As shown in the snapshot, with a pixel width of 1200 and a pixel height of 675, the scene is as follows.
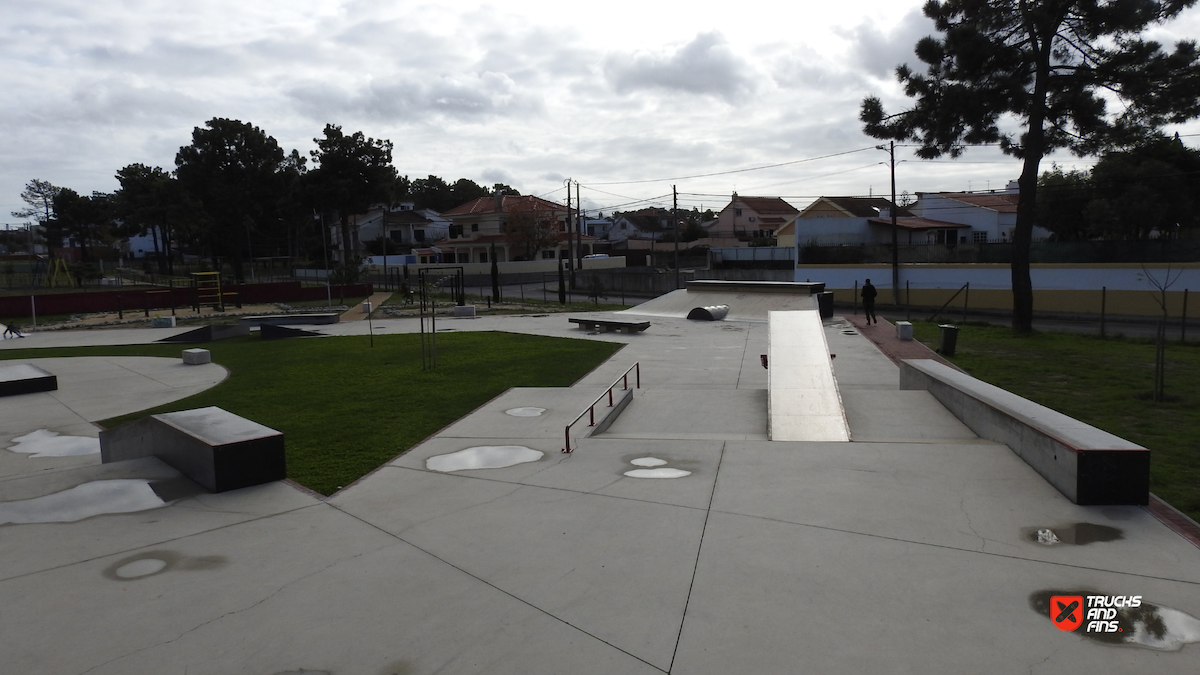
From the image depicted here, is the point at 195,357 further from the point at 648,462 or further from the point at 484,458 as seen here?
the point at 648,462

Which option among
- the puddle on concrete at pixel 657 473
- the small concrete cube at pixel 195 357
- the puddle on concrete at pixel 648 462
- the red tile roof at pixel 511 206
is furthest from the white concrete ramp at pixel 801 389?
the red tile roof at pixel 511 206

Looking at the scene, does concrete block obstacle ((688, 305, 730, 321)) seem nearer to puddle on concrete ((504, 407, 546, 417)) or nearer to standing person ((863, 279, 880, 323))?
standing person ((863, 279, 880, 323))

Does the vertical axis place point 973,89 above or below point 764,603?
above

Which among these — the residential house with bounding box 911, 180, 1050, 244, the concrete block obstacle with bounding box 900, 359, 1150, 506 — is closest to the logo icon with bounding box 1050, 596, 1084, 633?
the concrete block obstacle with bounding box 900, 359, 1150, 506

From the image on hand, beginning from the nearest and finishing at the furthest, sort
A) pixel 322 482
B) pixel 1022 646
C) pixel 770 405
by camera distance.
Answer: pixel 1022 646
pixel 322 482
pixel 770 405

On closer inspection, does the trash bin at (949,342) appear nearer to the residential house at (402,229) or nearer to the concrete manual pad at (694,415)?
the concrete manual pad at (694,415)

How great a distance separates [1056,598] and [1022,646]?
84 cm

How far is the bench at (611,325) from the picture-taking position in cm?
2522

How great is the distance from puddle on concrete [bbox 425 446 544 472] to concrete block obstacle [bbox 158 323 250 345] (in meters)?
20.6

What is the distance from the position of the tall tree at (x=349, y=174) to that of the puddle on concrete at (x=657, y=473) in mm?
64847

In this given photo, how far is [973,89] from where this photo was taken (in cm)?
2375

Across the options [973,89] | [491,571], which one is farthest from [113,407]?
[973,89]

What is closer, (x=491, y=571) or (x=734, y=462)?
(x=491, y=571)

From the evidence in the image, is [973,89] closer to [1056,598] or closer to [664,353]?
[664,353]
